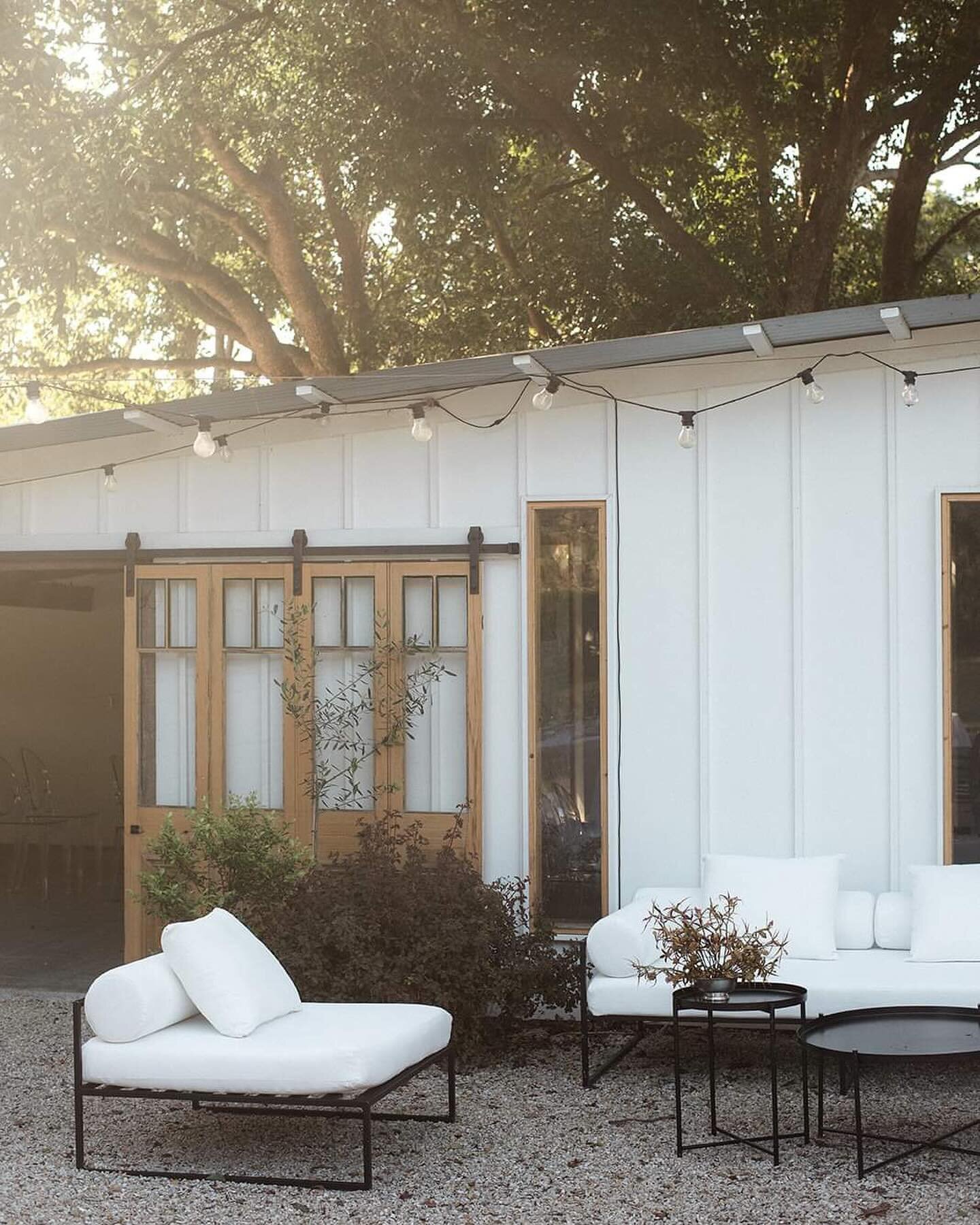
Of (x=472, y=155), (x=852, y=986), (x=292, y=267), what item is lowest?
(x=852, y=986)

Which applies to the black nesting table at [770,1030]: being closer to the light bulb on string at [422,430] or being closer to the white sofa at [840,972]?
the white sofa at [840,972]

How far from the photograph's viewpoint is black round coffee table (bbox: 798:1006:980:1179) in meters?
4.56

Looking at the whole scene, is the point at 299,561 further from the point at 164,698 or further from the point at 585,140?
the point at 585,140

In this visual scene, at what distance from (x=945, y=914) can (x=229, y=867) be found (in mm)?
3171

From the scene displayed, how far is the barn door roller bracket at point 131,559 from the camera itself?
24.4ft

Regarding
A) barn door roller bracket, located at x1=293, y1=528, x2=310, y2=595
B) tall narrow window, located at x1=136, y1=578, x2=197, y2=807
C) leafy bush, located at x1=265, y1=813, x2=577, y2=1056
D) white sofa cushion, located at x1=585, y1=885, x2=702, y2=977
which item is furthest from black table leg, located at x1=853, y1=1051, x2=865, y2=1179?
tall narrow window, located at x1=136, y1=578, x2=197, y2=807

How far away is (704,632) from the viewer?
678 centimetres

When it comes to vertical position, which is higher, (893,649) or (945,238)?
(945,238)

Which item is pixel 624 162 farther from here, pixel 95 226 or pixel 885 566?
pixel 885 566

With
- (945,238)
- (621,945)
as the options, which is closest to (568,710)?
(621,945)

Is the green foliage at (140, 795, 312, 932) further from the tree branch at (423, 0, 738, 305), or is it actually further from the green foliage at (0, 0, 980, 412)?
the tree branch at (423, 0, 738, 305)

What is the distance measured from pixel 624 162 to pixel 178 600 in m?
6.25

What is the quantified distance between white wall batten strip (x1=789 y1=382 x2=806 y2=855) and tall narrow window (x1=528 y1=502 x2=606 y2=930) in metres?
0.89

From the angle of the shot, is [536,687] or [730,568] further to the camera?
[536,687]
